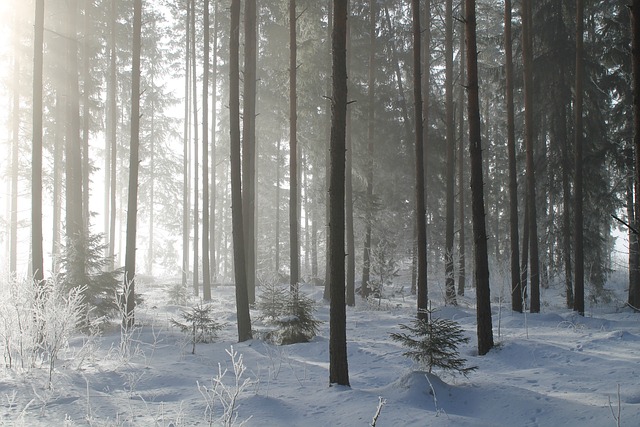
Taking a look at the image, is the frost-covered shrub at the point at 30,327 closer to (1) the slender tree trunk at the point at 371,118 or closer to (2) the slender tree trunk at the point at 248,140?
(2) the slender tree trunk at the point at 248,140

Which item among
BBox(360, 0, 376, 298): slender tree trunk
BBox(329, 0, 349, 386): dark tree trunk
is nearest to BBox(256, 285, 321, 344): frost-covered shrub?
BBox(329, 0, 349, 386): dark tree trunk

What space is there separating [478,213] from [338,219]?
3705mm

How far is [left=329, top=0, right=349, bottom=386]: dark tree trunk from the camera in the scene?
7.25 meters

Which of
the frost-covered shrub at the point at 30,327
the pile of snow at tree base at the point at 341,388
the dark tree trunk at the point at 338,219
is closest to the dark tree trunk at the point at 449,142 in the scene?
the pile of snow at tree base at the point at 341,388

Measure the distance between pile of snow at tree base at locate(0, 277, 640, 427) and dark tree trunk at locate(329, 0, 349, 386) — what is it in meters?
0.49

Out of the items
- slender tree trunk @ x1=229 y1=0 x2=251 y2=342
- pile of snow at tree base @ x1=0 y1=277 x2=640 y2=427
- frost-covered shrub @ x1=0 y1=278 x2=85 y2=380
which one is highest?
slender tree trunk @ x1=229 y1=0 x2=251 y2=342

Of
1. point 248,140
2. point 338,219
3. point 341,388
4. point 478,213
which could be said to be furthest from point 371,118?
point 341,388

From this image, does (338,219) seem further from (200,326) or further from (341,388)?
(200,326)

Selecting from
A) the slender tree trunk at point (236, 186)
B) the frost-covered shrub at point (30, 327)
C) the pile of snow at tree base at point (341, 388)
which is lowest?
the pile of snow at tree base at point (341, 388)

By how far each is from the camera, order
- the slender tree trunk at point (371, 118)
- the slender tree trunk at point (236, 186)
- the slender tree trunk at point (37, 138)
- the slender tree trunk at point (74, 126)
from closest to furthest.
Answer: the slender tree trunk at point (236, 186), the slender tree trunk at point (37, 138), the slender tree trunk at point (74, 126), the slender tree trunk at point (371, 118)

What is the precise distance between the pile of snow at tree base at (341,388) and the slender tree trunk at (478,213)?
0.53 metres

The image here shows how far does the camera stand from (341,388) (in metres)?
7.01

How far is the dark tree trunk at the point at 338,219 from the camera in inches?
286

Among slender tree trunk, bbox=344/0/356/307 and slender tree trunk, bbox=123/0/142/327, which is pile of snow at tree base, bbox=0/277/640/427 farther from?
slender tree trunk, bbox=344/0/356/307
